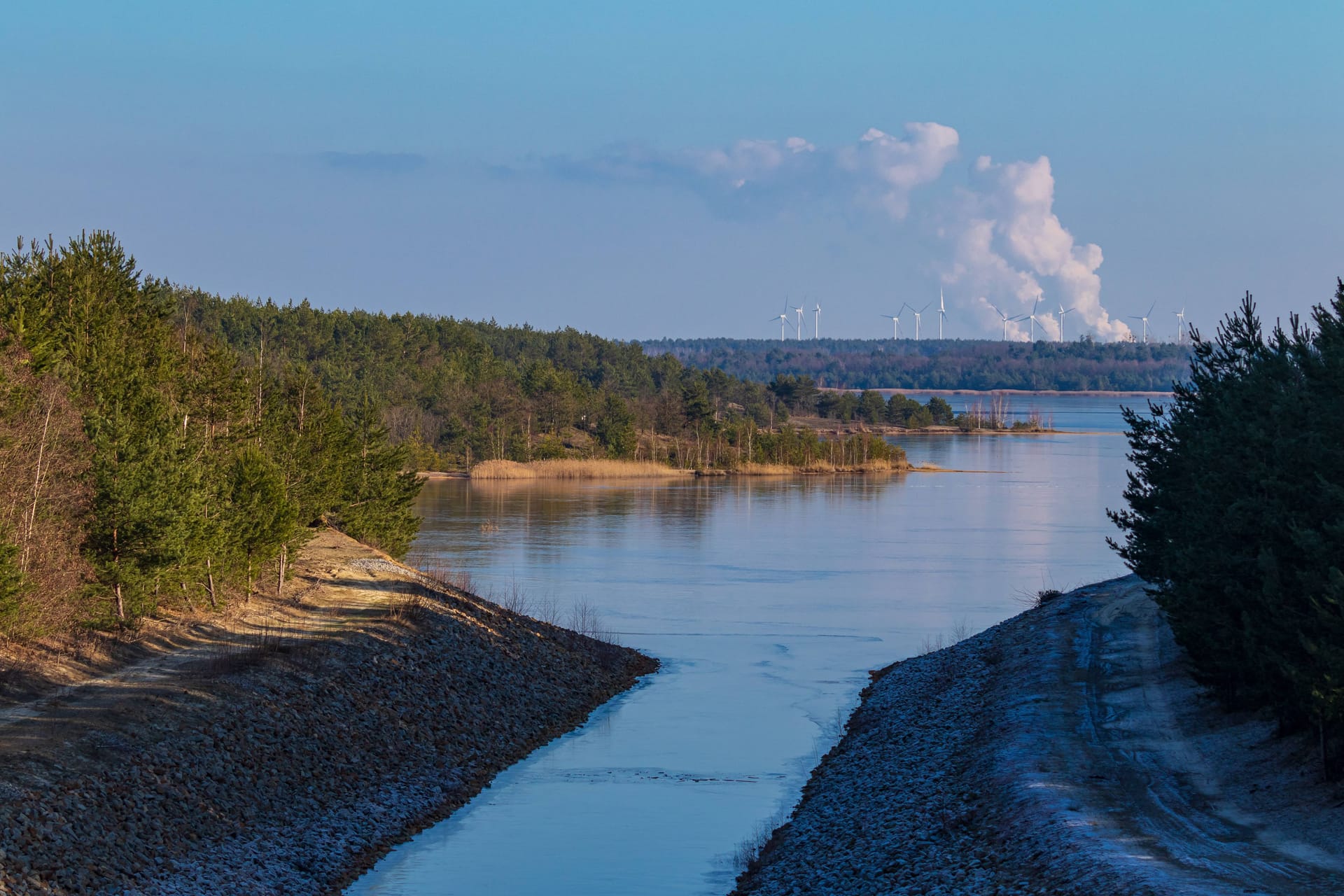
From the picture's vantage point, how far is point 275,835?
2030 cm

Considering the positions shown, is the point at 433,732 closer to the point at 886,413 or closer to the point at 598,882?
the point at 598,882

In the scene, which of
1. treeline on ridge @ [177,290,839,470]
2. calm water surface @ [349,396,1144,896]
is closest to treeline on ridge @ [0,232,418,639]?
calm water surface @ [349,396,1144,896]

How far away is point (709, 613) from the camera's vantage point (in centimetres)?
4888

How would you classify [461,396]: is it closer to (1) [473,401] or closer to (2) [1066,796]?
(1) [473,401]

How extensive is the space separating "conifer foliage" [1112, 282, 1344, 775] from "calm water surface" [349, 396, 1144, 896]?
8.31m

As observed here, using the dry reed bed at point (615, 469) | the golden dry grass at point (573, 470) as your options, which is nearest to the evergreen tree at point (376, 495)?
the golden dry grass at point (573, 470)

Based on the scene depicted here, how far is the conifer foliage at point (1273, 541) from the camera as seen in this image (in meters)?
17.4

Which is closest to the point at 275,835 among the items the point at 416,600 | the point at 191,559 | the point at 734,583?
the point at 191,559

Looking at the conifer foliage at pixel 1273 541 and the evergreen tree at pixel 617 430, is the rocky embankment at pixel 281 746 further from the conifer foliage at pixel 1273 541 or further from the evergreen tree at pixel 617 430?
the evergreen tree at pixel 617 430

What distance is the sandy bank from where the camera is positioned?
1602 cm

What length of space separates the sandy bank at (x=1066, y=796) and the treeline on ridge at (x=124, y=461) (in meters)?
14.0

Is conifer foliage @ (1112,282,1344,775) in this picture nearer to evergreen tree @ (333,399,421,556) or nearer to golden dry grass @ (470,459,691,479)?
evergreen tree @ (333,399,421,556)

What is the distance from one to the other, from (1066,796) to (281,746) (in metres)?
12.9

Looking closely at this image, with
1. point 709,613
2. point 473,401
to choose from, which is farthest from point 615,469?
point 709,613
